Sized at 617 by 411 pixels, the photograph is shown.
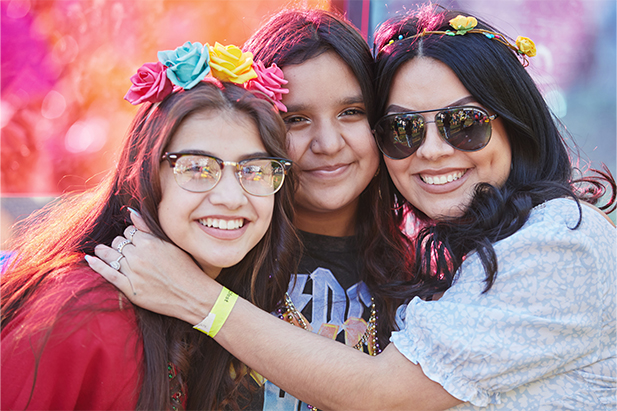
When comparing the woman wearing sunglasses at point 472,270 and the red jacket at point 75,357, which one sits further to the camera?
the woman wearing sunglasses at point 472,270

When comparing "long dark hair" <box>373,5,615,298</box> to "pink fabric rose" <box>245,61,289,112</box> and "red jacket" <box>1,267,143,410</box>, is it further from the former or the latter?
Answer: "red jacket" <box>1,267,143,410</box>

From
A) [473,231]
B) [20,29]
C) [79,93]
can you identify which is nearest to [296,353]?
[473,231]

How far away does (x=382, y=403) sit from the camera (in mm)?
1646

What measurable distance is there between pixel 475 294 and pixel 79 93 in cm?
409

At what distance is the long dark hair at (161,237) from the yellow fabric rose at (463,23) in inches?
38.0

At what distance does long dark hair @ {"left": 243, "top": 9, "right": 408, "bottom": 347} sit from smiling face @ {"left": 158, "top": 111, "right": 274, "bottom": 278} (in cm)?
67

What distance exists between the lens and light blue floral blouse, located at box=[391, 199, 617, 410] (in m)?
1.55

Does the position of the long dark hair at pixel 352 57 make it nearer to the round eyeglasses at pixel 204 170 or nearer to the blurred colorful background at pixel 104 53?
the round eyeglasses at pixel 204 170

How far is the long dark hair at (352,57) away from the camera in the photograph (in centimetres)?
227

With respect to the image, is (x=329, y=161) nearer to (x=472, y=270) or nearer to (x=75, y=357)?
(x=472, y=270)

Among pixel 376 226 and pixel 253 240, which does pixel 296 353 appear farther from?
pixel 376 226

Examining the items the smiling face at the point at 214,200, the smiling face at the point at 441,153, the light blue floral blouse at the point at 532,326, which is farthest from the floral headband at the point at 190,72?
the light blue floral blouse at the point at 532,326

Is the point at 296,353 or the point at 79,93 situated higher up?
the point at 79,93

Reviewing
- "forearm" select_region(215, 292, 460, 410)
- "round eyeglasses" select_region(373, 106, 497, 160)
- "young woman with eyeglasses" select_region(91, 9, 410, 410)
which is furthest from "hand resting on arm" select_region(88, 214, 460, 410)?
"round eyeglasses" select_region(373, 106, 497, 160)
